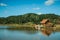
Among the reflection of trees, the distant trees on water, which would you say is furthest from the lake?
the distant trees on water

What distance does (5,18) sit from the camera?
2824mm

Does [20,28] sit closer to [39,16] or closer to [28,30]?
[28,30]

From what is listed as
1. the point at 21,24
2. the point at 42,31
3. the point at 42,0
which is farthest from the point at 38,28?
the point at 42,0

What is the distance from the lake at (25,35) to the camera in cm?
271

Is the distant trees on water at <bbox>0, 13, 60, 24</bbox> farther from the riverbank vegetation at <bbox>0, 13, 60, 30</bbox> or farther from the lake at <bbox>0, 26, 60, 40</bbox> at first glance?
the lake at <bbox>0, 26, 60, 40</bbox>

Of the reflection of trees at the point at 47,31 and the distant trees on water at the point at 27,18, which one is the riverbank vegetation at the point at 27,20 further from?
the reflection of trees at the point at 47,31

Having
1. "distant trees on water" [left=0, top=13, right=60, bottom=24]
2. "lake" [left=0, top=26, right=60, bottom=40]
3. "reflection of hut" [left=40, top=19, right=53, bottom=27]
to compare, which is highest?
"distant trees on water" [left=0, top=13, right=60, bottom=24]

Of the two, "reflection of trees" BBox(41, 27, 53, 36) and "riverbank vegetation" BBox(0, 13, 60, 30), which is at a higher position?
"riverbank vegetation" BBox(0, 13, 60, 30)

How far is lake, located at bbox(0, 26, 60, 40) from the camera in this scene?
271 cm

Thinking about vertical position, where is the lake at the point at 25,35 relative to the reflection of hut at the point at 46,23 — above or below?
below

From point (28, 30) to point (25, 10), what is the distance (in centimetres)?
41

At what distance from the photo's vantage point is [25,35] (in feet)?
8.98

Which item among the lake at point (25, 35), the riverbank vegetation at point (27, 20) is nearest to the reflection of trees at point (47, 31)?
the lake at point (25, 35)

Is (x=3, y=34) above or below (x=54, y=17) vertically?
below
